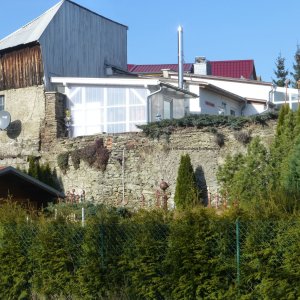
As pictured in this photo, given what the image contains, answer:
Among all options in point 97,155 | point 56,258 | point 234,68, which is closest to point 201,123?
point 97,155

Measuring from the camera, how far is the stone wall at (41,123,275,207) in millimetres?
23141

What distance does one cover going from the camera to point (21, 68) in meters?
28.8

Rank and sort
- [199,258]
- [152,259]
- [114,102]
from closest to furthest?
[199,258] < [152,259] < [114,102]

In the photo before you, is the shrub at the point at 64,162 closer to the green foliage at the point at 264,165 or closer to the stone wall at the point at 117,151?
the stone wall at the point at 117,151

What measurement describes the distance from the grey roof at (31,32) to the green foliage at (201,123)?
23.3ft

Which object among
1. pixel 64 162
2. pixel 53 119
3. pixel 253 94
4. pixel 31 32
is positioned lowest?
pixel 64 162

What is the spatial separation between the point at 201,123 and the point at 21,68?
9.26m

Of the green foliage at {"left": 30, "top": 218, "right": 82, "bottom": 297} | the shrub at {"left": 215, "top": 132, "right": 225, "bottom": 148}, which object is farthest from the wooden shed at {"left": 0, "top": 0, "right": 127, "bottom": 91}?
the green foliage at {"left": 30, "top": 218, "right": 82, "bottom": 297}

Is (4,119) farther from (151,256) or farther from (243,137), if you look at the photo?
(151,256)

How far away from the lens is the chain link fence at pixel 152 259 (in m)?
9.28

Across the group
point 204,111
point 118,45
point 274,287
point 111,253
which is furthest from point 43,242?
point 118,45

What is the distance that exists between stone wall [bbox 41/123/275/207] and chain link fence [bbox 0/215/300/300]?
10830 millimetres

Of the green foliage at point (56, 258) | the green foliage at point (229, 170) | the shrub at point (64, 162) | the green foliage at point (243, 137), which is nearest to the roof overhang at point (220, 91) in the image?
the shrub at point (64, 162)

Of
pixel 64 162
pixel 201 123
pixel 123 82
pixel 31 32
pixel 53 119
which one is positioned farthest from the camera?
pixel 31 32
